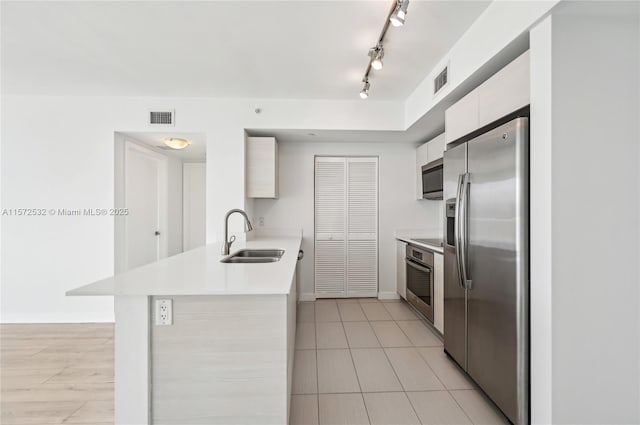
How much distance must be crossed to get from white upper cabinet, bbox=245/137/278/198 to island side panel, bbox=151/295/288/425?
2342 millimetres

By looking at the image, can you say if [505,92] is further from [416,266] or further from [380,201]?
[380,201]

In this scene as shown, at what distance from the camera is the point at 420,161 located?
13.8ft

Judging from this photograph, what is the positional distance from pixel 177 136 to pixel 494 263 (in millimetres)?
3628

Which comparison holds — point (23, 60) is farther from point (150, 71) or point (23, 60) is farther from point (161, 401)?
point (161, 401)

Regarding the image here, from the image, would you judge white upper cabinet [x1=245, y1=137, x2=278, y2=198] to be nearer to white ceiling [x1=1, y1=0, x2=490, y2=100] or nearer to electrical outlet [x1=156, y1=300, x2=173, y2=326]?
white ceiling [x1=1, y1=0, x2=490, y2=100]

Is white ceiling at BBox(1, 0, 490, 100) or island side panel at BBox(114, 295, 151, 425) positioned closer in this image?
island side panel at BBox(114, 295, 151, 425)

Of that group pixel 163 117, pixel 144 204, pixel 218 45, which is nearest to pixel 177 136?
pixel 163 117

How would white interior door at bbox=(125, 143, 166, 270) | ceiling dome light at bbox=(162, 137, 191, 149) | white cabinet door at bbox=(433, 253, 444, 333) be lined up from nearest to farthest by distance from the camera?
white cabinet door at bbox=(433, 253, 444, 333)
ceiling dome light at bbox=(162, 137, 191, 149)
white interior door at bbox=(125, 143, 166, 270)

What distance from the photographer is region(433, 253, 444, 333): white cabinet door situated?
9.78ft

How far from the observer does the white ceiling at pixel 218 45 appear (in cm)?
203

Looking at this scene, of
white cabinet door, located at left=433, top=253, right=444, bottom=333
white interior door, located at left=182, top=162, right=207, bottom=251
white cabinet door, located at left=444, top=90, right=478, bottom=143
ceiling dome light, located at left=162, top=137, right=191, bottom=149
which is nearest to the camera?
white cabinet door, located at left=444, top=90, right=478, bottom=143

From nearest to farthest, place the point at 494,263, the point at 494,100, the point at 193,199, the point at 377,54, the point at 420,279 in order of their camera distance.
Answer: the point at 494,263 → the point at 494,100 → the point at 377,54 → the point at 420,279 → the point at 193,199
